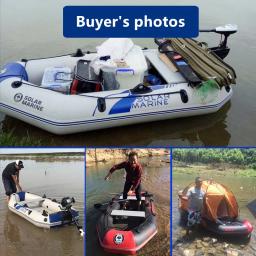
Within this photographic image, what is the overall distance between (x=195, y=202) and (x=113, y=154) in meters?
0.90

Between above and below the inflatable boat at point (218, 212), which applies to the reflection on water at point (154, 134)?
below

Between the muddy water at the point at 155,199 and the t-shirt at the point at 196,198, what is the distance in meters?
0.23

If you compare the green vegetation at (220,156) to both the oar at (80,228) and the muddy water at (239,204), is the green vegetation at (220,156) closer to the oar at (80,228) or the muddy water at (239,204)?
the muddy water at (239,204)

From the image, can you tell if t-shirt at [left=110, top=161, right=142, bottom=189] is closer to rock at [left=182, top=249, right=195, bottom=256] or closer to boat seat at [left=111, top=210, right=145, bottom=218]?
boat seat at [left=111, top=210, right=145, bottom=218]

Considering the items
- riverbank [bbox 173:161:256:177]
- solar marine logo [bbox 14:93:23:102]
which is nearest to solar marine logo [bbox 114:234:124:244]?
riverbank [bbox 173:161:256:177]

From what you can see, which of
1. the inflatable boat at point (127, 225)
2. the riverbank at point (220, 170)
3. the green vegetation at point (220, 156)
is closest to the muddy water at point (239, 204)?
the riverbank at point (220, 170)

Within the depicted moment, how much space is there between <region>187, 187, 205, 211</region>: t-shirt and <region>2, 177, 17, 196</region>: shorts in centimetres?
172

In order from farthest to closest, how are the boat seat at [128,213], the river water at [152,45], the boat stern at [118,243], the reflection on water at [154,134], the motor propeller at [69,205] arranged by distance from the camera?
the river water at [152,45] → the reflection on water at [154,134] → the boat seat at [128,213] → the motor propeller at [69,205] → the boat stern at [118,243]

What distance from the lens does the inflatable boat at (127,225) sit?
3.86 meters

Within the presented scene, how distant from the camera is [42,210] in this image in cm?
462

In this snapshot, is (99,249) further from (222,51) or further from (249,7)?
(249,7)

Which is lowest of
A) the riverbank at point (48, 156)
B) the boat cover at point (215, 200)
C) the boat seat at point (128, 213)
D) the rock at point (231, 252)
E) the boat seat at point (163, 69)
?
the rock at point (231, 252)

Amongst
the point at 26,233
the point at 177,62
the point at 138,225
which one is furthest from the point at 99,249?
the point at 177,62

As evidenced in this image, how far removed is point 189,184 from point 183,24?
4214 mm
